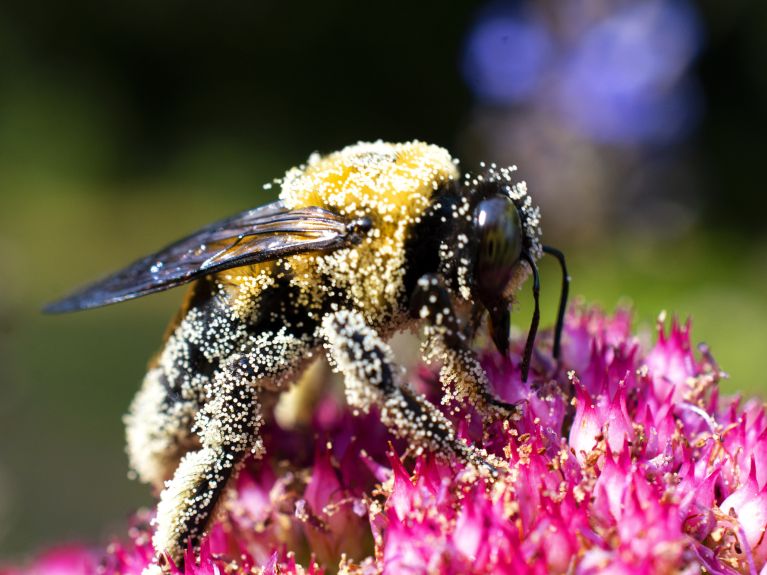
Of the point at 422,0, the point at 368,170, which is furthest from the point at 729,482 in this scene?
the point at 422,0

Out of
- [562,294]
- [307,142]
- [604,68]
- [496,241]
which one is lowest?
[496,241]

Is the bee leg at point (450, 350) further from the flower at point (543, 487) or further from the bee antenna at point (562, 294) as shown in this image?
the bee antenna at point (562, 294)

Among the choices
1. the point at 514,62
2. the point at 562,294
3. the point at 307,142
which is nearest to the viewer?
the point at 562,294

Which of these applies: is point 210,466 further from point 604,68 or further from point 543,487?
point 604,68

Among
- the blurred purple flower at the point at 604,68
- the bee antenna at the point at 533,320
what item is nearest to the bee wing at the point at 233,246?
the bee antenna at the point at 533,320

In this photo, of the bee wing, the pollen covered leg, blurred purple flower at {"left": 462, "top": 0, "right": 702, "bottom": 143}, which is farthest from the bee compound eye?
blurred purple flower at {"left": 462, "top": 0, "right": 702, "bottom": 143}

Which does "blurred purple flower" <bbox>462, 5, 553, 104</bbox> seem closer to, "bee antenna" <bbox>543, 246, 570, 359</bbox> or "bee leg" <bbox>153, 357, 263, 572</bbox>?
"bee antenna" <bbox>543, 246, 570, 359</bbox>

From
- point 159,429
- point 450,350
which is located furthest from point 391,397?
point 159,429
